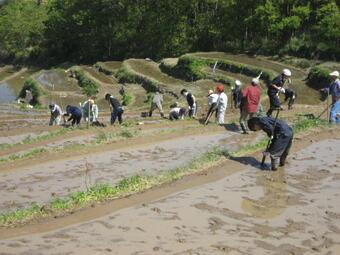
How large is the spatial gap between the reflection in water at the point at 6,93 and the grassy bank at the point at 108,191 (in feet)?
118

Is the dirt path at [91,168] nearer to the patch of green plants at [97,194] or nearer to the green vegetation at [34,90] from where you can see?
the patch of green plants at [97,194]

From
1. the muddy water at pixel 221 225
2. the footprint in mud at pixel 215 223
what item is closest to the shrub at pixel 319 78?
the muddy water at pixel 221 225

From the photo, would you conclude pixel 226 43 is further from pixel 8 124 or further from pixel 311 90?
pixel 8 124

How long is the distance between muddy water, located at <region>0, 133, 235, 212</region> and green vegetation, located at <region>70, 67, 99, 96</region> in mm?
23729

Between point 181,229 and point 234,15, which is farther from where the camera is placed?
point 234,15

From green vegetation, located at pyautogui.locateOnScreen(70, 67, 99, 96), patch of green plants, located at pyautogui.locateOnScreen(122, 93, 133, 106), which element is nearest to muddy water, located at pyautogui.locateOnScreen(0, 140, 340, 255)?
patch of green plants, located at pyautogui.locateOnScreen(122, 93, 133, 106)

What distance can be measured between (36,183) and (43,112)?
65.7 feet

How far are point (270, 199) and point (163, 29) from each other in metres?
51.7

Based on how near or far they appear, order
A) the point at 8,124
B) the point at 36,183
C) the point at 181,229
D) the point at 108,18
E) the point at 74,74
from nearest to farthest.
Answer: the point at 181,229 → the point at 36,183 → the point at 8,124 → the point at 74,74 → the point at 108,18

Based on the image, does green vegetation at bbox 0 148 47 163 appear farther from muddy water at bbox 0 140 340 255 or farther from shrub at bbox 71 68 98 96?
shrub at bbox 71 68 98 96

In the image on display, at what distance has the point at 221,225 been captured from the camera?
802 centimetres

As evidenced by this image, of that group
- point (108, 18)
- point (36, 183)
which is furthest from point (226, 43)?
point (36, 183)

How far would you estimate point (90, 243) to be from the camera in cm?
707

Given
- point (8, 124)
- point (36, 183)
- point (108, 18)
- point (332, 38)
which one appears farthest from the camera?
point (108, 18)
